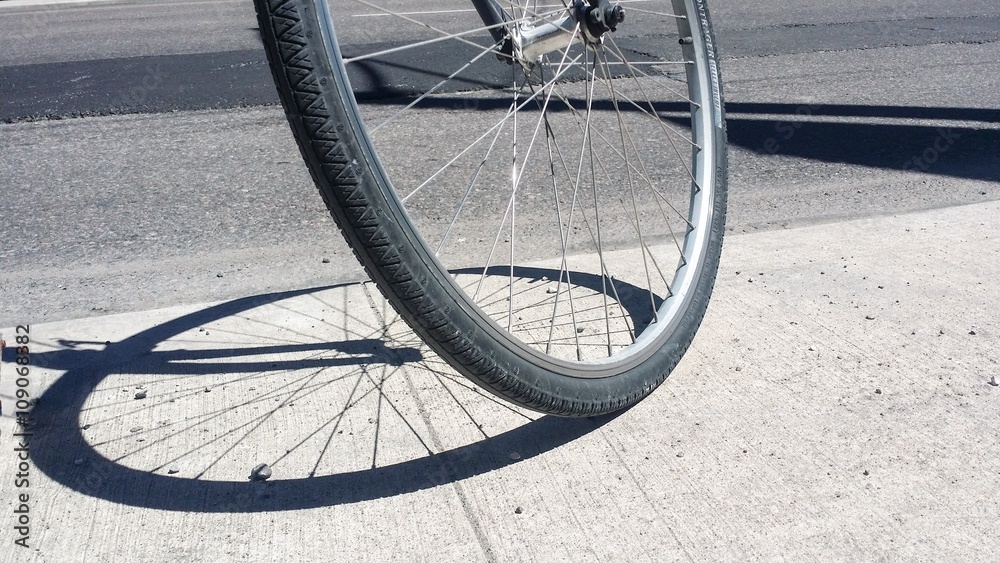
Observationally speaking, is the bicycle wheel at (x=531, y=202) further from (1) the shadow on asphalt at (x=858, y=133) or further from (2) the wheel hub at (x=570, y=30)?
(1) the shadow on asphalt at (x=858, y=133)

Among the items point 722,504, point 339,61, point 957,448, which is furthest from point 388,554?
point 957,448

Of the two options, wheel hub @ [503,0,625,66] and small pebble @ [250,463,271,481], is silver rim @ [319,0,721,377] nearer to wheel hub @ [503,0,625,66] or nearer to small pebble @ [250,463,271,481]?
wheel hub @ [503,0,625,66]

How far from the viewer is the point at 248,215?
413 cm

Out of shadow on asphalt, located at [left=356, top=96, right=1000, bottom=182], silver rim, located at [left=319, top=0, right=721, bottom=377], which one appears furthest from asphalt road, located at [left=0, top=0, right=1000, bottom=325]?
silver rim, located at [left=319, top=0, right=721, bottom=377]

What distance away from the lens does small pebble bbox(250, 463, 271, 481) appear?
2162mm

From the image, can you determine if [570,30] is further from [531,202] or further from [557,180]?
[557,180]

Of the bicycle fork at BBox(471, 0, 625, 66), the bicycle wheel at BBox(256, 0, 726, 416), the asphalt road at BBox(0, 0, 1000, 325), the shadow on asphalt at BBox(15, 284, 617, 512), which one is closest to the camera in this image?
the bicycle wheel at BBox(256, 0, 726, 416)

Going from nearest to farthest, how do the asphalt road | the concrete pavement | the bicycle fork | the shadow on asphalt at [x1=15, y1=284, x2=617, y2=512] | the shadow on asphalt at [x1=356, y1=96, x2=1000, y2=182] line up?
the concrete pavement, the shadow on asphalt at [x1=15, y1=284, x2=617, y2=512], the bicycle fork, the asphalt road, the shadow on asphalt at [x1=356, y1=96, x2=1000, y2=182]

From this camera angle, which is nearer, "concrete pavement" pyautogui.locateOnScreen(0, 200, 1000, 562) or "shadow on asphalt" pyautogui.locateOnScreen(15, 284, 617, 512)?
"concrete pavement" pyautogui.locateOnScreen(0, 200, 1000, 562)

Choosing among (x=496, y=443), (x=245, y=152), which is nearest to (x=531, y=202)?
(x=245, y=152)

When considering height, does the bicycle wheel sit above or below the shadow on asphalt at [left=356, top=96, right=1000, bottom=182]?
below

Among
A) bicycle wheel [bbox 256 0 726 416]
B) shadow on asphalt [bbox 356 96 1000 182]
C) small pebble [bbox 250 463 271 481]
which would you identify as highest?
shadow on asphalt [bbox 356 96 1000 182]

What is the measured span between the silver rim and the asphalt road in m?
0.41

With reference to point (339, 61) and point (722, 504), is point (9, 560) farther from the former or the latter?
point (722, 504)
